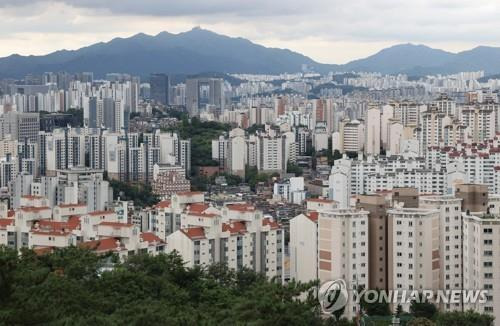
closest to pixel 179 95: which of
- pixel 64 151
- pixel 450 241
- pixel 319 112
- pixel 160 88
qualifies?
pixel 160 88

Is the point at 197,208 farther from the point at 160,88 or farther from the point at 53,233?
the point at 160,88

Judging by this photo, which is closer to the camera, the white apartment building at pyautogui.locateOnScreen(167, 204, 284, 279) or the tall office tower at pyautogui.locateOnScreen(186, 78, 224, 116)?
the white apartment building at pyautogui.locateOnScreen(167, 204, 284, 279)

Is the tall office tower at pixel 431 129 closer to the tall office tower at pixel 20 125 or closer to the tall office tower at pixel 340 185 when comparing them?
the tall office tower at pixel 340 185

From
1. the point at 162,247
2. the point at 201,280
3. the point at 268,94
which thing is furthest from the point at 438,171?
→ the point at 268,94

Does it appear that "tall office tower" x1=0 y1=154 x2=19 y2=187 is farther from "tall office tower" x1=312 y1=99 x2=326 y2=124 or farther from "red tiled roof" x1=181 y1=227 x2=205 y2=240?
"tall office tower" x1=312 y1=99 x2=326 y2=124

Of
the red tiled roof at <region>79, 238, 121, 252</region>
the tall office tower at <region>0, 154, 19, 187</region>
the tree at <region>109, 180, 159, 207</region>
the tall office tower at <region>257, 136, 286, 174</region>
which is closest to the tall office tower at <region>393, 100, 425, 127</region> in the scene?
the tall office tower at <region>257, 136, 286, 174</region>

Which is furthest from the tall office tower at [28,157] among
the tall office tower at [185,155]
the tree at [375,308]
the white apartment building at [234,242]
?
the tree at [375,308]

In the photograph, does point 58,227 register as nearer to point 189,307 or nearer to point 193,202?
point 193,202
